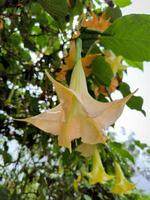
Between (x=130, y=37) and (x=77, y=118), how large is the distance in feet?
0.86

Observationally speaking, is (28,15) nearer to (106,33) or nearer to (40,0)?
(40,0)

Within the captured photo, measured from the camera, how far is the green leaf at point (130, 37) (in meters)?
0.81

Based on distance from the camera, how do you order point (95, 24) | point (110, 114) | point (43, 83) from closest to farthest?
point (110, 114), point (95, 24), point (43, 83)

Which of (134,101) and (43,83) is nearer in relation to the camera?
(134,101)

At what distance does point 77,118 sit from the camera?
64 cm

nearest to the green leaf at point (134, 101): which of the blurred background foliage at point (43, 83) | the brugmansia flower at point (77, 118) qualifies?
the blurred background foliage at point (43, 83)

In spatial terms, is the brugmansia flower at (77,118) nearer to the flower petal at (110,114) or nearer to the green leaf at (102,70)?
the flower petal at (110,114)

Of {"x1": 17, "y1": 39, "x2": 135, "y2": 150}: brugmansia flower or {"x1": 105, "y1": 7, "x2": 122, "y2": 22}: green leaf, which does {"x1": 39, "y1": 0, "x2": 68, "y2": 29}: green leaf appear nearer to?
{"x1": 105, "y1": 7, "x2": 122, "y2": 22}: green leaf

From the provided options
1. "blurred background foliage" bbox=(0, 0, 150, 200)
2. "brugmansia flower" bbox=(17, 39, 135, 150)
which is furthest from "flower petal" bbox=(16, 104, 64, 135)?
"blurred background foliage" bbox=(0, 0, 150, 200)

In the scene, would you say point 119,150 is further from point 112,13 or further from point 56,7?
point 56,7

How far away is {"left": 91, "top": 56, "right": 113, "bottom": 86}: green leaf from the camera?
0.89m

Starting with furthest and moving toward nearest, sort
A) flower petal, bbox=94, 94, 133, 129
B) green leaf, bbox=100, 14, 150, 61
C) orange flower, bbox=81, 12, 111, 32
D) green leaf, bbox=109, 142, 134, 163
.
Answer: green leaf, bbox=109, 142, 134, 163, orange flower, bbox=81, 12, 111, 32, green leaf, bbox=100, 14, 150, 61, flower petal, bbox=94, 94, 133, 129

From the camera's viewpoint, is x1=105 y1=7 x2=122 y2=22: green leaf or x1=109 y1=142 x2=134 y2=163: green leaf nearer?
x1=105 y1=7 x2=122 y2=22: green leaf

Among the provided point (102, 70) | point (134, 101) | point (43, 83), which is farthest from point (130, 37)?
point (43, 83)
